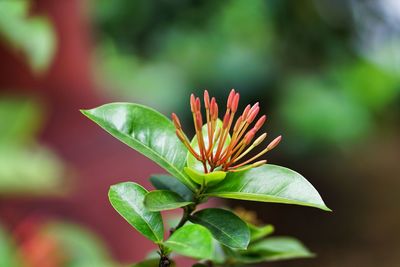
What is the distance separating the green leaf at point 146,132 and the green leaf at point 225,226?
0.02 metres

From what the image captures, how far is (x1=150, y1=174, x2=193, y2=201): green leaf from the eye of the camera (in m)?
0.34

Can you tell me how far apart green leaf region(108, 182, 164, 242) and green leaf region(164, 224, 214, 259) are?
0.07 feet

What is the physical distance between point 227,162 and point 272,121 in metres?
2.80

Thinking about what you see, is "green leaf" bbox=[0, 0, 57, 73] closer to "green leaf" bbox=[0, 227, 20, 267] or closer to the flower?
"green leaf" bbox=[0, 227, 20, 267]

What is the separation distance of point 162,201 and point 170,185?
0.12 ft

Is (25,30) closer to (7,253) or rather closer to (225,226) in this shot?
(7,253)

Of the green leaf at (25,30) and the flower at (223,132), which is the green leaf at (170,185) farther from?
the green leaf at (25,30)

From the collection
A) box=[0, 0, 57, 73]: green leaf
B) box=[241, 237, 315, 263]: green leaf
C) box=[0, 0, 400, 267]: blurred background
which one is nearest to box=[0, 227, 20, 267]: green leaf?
box=[0, 0, 57, 73]: green leaf

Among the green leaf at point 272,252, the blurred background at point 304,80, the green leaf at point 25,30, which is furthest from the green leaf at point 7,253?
the blurred background at point 304,80

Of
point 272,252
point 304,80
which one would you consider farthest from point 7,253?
point 304,80

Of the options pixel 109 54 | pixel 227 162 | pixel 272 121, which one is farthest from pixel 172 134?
pixel 272 121

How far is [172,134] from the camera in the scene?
13.0 inches

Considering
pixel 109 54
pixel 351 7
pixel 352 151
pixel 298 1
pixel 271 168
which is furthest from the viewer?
pixel 352 151

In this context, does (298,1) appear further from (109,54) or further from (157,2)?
(109,54)
